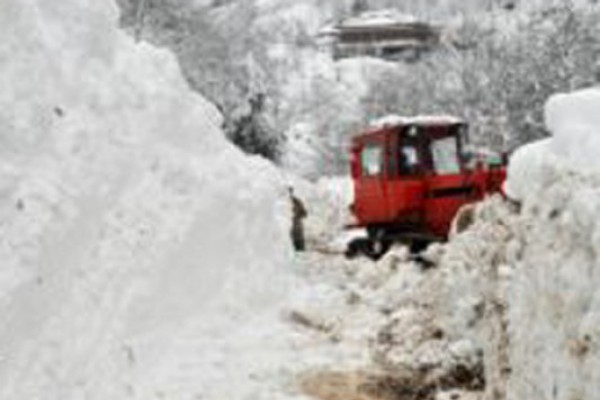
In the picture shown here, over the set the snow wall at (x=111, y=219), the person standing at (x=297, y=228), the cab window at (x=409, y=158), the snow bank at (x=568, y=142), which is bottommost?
the person standing at (x=297, y=228)

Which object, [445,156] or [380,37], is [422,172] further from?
[380,37]

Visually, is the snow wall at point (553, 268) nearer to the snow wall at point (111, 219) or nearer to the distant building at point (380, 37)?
the snow wall at point (111, 219)

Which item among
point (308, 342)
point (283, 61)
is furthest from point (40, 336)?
point (283, 61)

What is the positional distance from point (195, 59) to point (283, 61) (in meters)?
38.0

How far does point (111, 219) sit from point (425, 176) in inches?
340

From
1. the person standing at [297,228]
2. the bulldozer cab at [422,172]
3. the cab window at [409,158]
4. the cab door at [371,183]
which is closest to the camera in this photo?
the bulldozer cab at [422,172]

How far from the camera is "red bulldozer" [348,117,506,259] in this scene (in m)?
17.6

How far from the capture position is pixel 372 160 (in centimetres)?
1900

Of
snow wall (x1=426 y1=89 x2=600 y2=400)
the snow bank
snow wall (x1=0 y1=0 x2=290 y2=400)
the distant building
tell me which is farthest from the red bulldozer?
the distant building

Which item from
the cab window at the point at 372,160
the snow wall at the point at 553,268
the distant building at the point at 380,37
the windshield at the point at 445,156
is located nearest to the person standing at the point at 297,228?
the cab window at the point at 372,160

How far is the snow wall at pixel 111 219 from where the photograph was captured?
8492mm

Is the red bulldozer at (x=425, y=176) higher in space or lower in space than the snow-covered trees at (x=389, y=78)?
higher

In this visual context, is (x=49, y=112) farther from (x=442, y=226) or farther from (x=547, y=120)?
(x=442, y=226)

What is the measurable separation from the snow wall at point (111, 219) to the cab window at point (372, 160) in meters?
4.99
